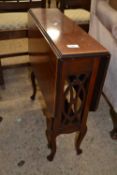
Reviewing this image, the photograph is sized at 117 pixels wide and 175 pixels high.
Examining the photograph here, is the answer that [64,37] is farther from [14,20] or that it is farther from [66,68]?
[14,20]

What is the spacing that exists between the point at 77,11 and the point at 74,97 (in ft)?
4.47

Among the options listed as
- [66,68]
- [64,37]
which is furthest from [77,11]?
[66,68]

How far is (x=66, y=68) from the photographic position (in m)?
1.01

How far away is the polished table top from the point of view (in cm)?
101

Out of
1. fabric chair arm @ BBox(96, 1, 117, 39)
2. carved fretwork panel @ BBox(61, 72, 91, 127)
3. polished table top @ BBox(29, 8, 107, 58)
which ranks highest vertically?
polished table top @ BBox(29, 8, 107, 58)

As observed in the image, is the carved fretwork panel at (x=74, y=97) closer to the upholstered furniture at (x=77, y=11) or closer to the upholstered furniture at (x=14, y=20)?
the upholstered furniture at (x=14, y=20)

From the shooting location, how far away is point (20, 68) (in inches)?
98.3

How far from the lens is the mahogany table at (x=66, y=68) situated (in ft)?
3.34

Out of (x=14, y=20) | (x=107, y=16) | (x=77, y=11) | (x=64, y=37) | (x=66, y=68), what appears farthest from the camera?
(x=77, y=11)

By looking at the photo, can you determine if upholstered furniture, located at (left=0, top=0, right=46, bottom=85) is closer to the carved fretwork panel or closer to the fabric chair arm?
the fabric chair arm

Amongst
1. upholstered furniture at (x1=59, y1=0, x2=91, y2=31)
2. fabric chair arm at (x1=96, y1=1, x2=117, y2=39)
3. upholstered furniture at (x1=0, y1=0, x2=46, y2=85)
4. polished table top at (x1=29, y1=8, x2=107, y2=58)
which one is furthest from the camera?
upholstered furniture at (x1=59, y1=0, x2=91, y2=31)

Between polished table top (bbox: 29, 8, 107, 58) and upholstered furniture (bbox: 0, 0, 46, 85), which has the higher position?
polished table top (bbox: 29, 8, 107, 58)

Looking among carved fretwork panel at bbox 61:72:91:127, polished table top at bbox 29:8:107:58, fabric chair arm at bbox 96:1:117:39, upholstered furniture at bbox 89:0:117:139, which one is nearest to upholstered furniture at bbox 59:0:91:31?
upholstered furniture at bbox 89:0:117:139

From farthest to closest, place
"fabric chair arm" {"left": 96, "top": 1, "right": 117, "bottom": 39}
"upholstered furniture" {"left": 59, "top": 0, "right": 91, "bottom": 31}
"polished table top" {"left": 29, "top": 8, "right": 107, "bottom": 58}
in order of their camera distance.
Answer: "upholstered furniture" {"left": 59, "top": 0, "right": 91, "bottom": 31} < "fabric chair arm" {"left": 96, "top": 1, "right": 117, "bottom": 39} < "polished table top" {"left": 29, "top": 8, "right": 107, "bottom": 58}
